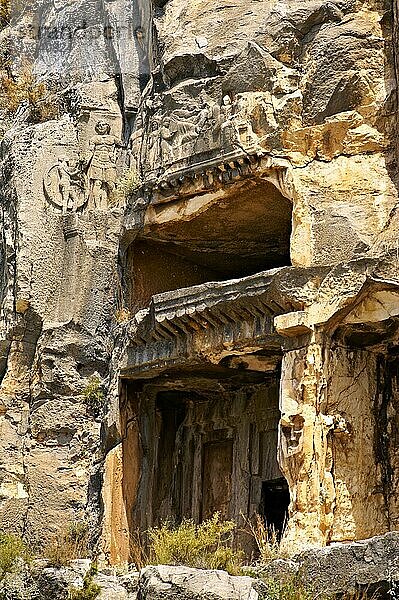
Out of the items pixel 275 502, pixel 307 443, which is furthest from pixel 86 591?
pixel 275 502

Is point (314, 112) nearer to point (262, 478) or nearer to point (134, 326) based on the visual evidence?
point (134, 326)

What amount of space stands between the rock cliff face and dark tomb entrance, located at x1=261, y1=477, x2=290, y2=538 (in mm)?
34

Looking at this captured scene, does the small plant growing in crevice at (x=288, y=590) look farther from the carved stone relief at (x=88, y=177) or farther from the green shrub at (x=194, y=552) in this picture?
the carved stone relief at (x=88, y=177)

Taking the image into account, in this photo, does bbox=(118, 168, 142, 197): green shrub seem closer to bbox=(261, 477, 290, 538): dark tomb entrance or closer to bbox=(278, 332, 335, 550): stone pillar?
bbox=(278, 332, 335, 550): stone pillar

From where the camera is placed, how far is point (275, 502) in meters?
16.9

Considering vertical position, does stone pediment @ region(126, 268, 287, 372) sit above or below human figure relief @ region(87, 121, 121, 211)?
below

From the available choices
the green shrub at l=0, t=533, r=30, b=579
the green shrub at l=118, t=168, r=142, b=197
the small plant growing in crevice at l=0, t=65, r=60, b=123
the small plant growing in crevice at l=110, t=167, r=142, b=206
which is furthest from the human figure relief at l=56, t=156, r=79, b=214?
the green shrub at l=0, t=533, r=30, b=579

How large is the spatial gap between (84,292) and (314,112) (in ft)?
14.3

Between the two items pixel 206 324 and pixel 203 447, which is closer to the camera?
pixel 206 324

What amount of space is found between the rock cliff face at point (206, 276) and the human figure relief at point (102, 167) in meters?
0.03

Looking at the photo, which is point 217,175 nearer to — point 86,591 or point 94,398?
point 94,398

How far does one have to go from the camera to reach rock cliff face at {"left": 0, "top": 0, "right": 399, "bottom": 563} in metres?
14.1

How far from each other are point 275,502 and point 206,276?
3214 millimetres

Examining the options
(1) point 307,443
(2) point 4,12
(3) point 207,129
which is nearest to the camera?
(1) point 307,443
